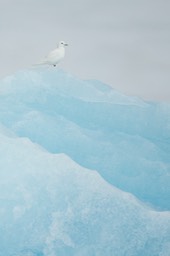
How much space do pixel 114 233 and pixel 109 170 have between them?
476 mm

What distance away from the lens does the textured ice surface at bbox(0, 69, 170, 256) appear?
399 cm

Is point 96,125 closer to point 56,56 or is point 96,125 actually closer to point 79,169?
point 79,169

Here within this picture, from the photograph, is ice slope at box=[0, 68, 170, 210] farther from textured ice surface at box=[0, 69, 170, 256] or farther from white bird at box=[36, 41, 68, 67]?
white bird at box=[36, 41, 68, 67]

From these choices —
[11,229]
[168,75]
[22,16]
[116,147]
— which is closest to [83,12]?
[22,16]

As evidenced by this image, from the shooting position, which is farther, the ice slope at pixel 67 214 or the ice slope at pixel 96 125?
the ice slope at pixel 96 125

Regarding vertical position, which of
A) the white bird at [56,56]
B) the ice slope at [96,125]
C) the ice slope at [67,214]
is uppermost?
the white bird at [56,56]

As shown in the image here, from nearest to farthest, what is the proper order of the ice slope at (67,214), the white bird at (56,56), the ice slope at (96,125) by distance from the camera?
the ice slope at (67,214), the ice slope at (96,125), the white bird at (56,56)

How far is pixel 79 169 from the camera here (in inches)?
166

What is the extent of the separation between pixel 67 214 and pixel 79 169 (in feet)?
1.10

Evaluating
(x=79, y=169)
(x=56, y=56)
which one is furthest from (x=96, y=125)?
(x=56, y=56)

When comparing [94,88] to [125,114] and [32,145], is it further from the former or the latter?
[32,145]

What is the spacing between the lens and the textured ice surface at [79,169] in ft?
13.1

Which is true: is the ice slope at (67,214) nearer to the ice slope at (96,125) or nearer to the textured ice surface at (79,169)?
the textured ice surface at (79,169)

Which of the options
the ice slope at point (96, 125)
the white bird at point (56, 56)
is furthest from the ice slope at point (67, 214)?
the white bird at point (56, 56)
